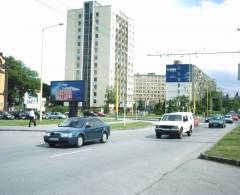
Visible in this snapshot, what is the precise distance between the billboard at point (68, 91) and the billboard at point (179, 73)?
13.6 meters

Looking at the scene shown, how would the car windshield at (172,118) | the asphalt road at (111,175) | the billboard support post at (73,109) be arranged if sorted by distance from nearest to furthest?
the asphalt road at (111,175) < the car windshield at (172,118) < the billboard support post at (73,109)

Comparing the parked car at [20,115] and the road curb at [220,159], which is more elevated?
the parked car at [20,115]

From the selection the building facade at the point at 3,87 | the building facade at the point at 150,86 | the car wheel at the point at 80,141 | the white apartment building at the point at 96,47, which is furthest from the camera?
the building facade at the point at 150,86

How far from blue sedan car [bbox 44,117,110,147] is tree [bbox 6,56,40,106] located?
268 ft

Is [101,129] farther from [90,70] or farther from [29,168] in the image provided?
[90,70]

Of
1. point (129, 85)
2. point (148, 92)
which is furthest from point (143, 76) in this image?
point (129, 85)

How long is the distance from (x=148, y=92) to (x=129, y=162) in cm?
18116

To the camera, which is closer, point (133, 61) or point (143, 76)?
point (133, 61)

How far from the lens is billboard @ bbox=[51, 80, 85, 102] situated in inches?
1778

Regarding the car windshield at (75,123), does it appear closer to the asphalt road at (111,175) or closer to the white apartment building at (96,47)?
the asphalt road at (111,175)

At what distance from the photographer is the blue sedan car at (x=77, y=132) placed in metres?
19.0

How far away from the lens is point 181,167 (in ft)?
42.1

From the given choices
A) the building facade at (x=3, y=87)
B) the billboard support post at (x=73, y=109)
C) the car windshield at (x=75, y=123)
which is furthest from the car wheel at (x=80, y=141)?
the building facade at (x=3, y=87)

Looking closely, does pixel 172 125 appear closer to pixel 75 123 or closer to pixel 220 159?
pixel 75 123
